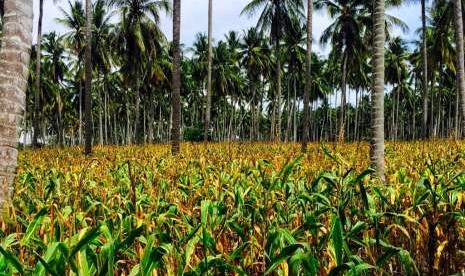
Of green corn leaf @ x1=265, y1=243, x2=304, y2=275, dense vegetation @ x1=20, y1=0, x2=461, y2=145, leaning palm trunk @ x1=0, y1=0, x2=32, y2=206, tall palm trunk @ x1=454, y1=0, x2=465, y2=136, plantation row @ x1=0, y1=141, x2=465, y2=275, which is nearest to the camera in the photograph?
green corn leaf @ x1=265, y1=243, x2=304, y2=275

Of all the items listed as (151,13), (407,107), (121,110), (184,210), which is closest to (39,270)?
(184,210)

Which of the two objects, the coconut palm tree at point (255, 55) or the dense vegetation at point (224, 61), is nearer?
the dense vegetation at point (224, 61)

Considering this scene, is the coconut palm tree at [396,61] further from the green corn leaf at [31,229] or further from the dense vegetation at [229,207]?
the green corn leaf at [31,229]

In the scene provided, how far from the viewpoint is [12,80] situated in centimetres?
379

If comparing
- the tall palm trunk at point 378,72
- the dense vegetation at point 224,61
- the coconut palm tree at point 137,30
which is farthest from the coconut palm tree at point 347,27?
the tall palm trunk at point 378,72

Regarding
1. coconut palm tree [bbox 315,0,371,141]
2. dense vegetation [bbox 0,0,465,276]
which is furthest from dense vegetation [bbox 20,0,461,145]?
dense vegetation [bbox 0,0,465,276]

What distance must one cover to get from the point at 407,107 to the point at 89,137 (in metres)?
71.4

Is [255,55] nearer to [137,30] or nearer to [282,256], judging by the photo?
[137,30]

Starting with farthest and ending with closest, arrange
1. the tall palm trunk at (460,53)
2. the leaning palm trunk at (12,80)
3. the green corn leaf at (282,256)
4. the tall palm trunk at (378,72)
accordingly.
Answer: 1. the tall palm trunk at (460,53)
2. the tall palm trunk at (378,72)
3. the leaning palm trunk at (12,80)
4. the green corn leaf at (282,256)

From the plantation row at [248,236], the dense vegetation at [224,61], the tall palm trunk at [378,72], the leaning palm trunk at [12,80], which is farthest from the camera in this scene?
the dense vegetation at [224,61]

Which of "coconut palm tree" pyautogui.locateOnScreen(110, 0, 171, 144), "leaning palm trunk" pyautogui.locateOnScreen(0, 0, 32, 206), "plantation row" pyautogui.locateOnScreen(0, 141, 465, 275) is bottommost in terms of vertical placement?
"plantation row" pyautogui.locateOnScreen(0, 141, 465, 275)

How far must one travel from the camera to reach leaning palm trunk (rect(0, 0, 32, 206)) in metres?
3.77

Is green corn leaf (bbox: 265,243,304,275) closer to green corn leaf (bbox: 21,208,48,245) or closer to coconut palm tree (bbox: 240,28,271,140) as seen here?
green corn leaf (bbox: 21,208,48,245)

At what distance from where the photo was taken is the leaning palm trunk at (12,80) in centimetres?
377
